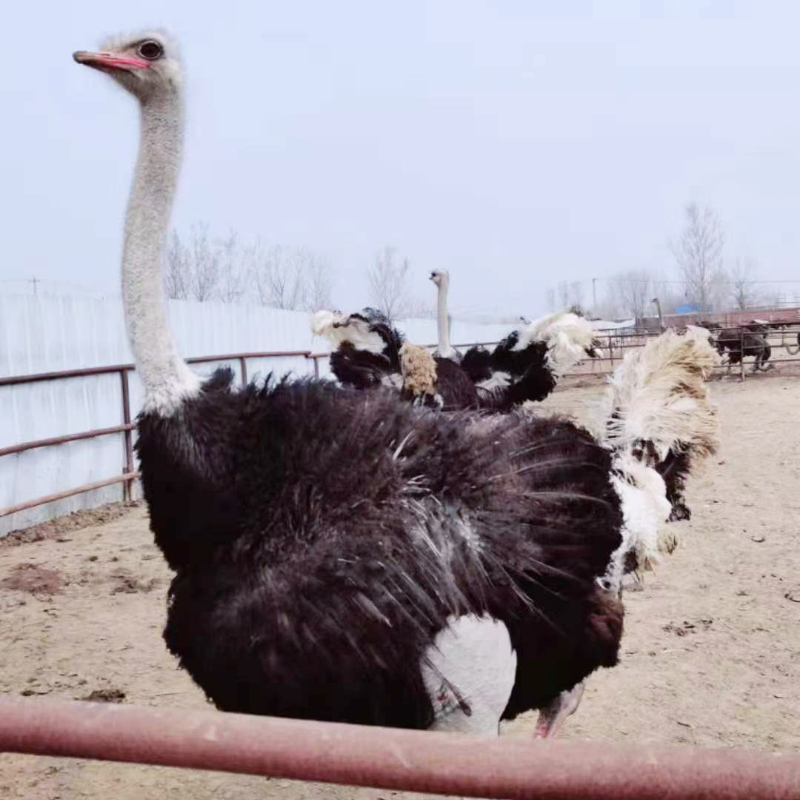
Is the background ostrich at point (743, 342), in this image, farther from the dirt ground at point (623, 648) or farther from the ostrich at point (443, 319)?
the dirt ground at point (623, 648)

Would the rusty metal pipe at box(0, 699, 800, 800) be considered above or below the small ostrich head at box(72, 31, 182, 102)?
below

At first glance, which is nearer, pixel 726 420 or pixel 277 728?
pixel 277 728

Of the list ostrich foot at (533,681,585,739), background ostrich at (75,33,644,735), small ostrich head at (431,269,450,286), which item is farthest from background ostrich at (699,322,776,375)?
background ostrich at (75,33,644,735)

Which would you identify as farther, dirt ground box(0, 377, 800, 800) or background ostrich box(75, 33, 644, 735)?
dirt ground box(0, 377, 800, 800)

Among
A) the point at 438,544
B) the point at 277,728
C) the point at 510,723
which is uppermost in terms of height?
the point at 277,728

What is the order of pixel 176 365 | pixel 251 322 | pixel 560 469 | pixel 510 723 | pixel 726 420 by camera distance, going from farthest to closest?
pixel 251 322 < pixel 726 420 < pixel 510 723 < pixel 560 469 < pixel 176 365

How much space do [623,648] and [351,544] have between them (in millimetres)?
2187

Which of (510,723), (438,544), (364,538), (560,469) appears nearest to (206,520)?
(364,538)

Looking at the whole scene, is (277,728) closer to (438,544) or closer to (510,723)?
(438,544)

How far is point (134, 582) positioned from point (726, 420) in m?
7.49

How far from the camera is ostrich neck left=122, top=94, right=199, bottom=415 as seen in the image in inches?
75.0

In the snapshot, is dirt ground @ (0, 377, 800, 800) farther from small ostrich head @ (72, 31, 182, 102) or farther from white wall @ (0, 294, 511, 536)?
small ostrich head @ (72, 31, 182, 102)

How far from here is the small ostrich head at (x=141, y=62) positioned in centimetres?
213

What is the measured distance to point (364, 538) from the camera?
177 centimetres
